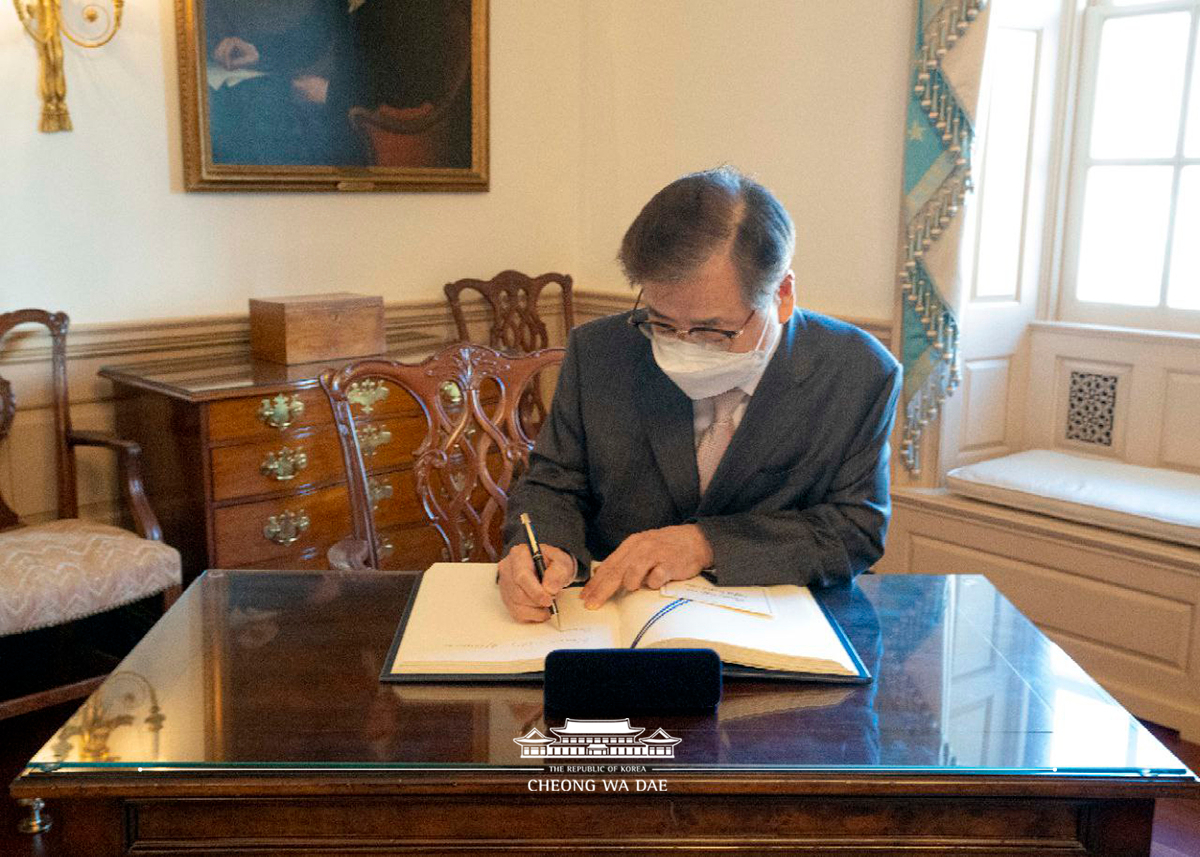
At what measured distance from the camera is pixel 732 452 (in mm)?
2271

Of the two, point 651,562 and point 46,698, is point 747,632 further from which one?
point 46,698

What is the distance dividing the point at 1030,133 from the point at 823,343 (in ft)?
8.10

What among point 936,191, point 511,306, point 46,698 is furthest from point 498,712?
point 511,306

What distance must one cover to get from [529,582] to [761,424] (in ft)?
2.02

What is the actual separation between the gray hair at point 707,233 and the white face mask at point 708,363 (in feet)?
0.42

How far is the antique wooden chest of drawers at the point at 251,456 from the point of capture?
12.7 feet

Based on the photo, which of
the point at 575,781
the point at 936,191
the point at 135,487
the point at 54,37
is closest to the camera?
the point at 575,781

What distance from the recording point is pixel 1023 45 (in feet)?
14.0

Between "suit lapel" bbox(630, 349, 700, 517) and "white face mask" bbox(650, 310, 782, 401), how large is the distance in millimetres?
58

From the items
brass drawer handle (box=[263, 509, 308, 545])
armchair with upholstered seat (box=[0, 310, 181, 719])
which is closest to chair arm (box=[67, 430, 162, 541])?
armchair with upholstered seat (box=[0, 310, 181, 719])

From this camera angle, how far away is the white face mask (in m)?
2.21

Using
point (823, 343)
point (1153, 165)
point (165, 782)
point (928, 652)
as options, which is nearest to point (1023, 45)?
point (1153, 165)

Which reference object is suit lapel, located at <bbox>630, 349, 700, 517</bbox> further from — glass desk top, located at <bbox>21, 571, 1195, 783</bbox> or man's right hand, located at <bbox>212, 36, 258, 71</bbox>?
man's right hand, located at <bbox>212, 36, 258, 71</bbox>

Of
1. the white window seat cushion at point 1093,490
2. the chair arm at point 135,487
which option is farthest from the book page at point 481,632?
the white window seat cushion at point 1093,490
